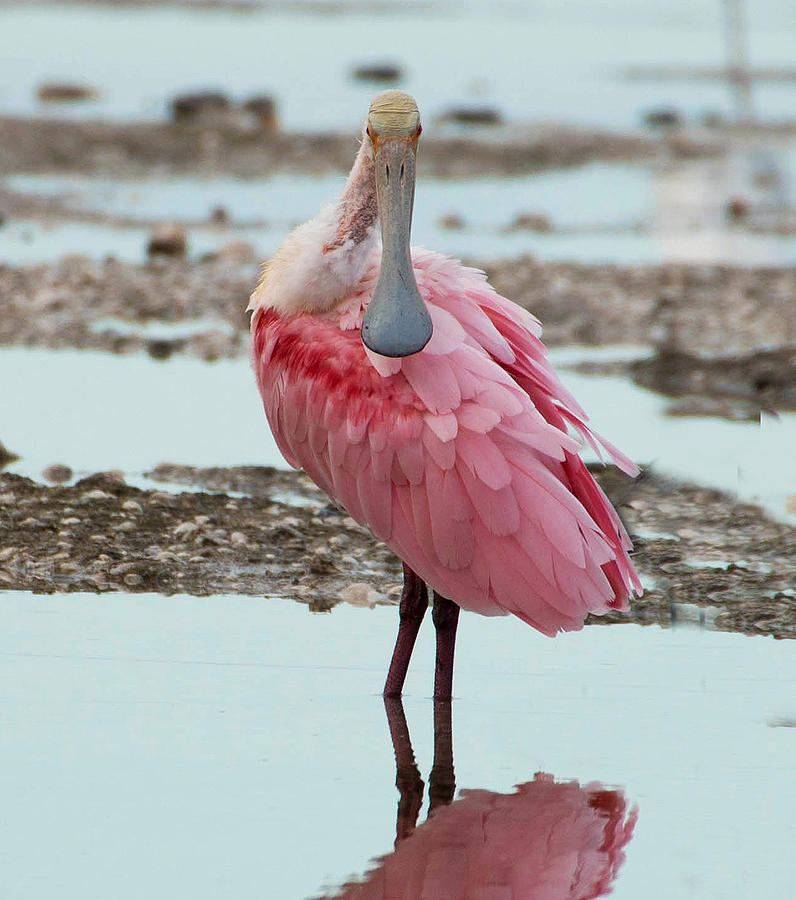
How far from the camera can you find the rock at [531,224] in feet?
51.7

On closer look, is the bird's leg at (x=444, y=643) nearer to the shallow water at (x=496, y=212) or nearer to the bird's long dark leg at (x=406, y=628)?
the bird's long dark leg at (x=406, y=628)

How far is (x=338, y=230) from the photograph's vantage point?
6223mm

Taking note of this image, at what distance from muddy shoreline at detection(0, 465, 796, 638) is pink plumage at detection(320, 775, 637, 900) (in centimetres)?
166

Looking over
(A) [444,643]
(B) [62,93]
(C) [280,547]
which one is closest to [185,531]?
(C) [280,547]

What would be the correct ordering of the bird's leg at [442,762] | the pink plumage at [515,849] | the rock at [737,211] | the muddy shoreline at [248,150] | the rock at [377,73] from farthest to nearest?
the rock at [377,73] → the muddy shoreline at [248,150] → the rock at [737,211] → the bird's leg at [442,762] → the pink plumage at [515,849]

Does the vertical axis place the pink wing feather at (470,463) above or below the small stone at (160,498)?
above

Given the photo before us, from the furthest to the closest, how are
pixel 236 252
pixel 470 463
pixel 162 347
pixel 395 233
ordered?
pixel 236 252 < pixel 162 347 < pixel 395 233 < pixel 470 463

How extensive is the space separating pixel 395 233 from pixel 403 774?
5.45 feet

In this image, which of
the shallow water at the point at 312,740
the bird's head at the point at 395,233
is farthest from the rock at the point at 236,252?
the bird's head at the point at 395,233

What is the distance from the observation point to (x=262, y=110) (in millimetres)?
21656

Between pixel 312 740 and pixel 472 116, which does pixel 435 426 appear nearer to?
pixel 312 740

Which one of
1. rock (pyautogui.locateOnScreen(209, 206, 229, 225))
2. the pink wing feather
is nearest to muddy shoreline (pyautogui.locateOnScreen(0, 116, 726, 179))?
rock (pyautogui.locateOnScreen(209, 206, 229, 225))

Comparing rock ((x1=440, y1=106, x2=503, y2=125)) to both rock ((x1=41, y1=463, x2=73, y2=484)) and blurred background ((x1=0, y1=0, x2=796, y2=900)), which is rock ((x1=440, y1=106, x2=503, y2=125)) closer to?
blurred background ((x1=0, y1=0, x2=796, y2=900))

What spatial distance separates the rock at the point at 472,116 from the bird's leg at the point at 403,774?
694 inches
